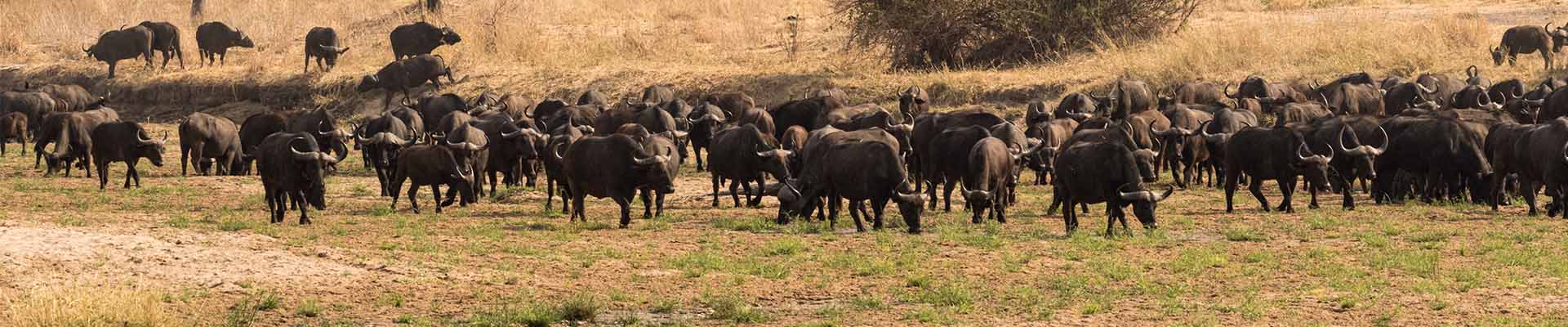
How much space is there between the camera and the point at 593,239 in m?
16.0

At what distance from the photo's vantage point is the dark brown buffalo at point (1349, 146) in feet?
62.7

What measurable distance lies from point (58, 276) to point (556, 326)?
3626 mm

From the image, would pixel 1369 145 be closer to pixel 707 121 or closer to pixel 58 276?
pixel 707 121

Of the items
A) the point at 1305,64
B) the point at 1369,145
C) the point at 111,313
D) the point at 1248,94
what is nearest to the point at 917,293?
the point at 111,313

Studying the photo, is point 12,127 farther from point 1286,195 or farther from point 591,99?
point 1286,195

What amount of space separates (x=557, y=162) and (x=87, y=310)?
894cm

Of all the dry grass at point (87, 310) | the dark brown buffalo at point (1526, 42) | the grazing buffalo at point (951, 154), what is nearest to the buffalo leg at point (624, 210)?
the grazing buffalo at point (951, 154)

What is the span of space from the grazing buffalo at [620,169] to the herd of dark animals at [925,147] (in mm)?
22

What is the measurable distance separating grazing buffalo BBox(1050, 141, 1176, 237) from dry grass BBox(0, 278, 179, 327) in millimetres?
7896

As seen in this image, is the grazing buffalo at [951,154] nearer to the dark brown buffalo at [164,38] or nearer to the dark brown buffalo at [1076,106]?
the dark brown buffalo at [1076,106]

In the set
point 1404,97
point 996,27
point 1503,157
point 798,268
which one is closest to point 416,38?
point 996,27

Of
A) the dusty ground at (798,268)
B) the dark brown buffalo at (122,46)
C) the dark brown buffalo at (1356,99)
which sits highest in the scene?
the dark brown buffalo at (122,46)

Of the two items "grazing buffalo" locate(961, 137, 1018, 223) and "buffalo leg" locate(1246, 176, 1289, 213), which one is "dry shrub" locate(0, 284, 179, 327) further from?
"buffalo leg" locate(1246, 176, 1289, 213)

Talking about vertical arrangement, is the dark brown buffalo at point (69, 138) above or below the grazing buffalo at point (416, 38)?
below
